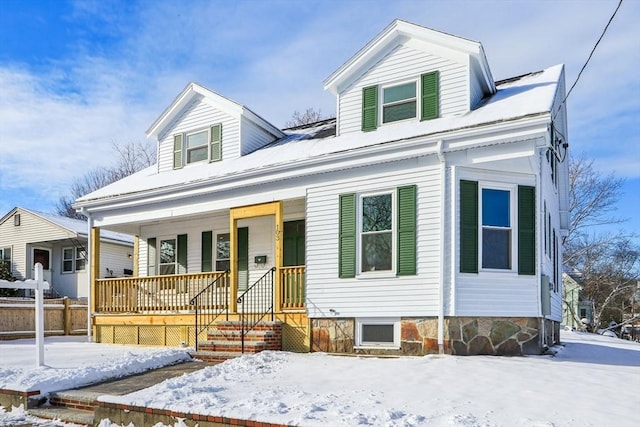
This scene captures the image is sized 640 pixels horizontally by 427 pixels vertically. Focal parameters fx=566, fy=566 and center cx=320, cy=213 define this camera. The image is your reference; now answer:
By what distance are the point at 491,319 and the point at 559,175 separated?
7532 millimetres

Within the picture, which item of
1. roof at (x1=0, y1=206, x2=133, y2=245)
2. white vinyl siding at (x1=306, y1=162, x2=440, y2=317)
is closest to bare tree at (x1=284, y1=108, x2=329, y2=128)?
roof at (x1=0, y1=206, x2=133, y2=245)

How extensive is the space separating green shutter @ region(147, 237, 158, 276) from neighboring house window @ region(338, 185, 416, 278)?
733 cm

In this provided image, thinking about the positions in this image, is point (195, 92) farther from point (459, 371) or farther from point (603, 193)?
point (603, 193)

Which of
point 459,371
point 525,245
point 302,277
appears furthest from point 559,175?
point 459,371

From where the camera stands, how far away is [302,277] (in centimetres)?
1153

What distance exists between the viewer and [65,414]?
770 centimetres

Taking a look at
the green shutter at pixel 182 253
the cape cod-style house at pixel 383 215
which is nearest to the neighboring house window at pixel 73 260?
the green shutter at pixel 182 253

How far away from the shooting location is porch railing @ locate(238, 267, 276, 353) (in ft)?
37.4

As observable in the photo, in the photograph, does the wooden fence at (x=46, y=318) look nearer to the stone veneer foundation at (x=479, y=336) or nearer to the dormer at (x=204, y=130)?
the dormer at (x=204, y=130)

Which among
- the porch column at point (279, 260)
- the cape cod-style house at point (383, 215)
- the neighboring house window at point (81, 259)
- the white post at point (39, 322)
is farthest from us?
the neighboring house window at point (81, 259)

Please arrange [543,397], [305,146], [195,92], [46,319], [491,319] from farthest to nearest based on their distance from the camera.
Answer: [46,319]
[195,92]
[305,146]
[491,319]
[543,397]

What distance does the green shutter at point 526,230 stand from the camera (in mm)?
9781

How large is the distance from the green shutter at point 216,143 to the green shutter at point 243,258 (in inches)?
76.5

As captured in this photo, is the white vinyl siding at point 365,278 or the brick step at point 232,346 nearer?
the white vinyl siding at point 365,278
